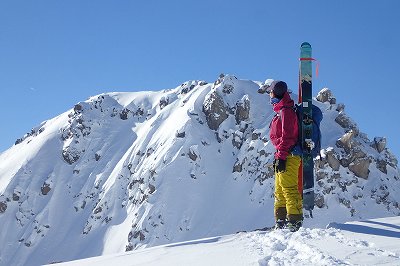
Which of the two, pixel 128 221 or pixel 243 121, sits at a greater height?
pixel 243 121

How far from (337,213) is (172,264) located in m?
50.6

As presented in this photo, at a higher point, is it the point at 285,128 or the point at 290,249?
the point at 285,128

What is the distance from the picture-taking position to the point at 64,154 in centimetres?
8044

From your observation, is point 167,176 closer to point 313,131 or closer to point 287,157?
point 313,131

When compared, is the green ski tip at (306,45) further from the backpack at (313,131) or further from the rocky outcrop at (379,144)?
the rocky outcrop at (379,144)

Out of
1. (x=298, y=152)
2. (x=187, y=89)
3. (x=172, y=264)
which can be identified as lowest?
(x=172, y=264)

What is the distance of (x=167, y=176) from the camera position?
63.1 m

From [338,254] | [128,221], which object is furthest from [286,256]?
[128,221]

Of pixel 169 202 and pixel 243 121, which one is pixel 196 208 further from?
pixel 243 121

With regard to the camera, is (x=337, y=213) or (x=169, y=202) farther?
(x=169, y=202)

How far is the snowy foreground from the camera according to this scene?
3.44 metres

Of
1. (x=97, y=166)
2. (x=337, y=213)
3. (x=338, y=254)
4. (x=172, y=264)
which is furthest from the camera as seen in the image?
(x=97, y=166)

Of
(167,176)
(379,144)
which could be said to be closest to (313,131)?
(167,176)

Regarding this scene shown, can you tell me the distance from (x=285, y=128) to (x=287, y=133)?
2.9 inches
